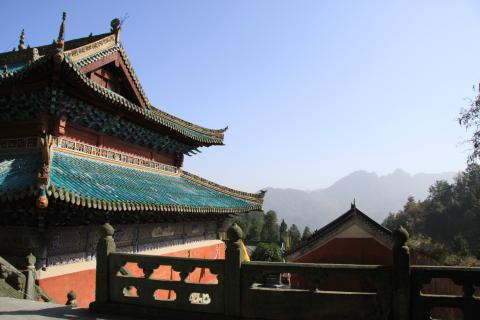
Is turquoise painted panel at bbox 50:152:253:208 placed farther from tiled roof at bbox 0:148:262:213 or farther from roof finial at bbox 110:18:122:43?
roof finial at bbox 110:18:122:43

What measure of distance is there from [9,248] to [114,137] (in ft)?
16.0

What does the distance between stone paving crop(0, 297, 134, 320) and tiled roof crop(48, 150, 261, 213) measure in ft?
6.30

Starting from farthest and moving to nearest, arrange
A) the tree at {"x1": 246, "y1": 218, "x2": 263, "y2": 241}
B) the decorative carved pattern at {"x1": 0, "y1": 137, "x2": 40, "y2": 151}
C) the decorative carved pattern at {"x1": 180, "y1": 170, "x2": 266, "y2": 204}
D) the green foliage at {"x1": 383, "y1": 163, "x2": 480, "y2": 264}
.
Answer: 1. the tree at {"x1": 246, "y1": 218, "x2": 263, "y2": 241}
2. the green foliage at {"x1": 383, "y1": 163, "x2": 480, "y2": 264}
3. the decorative carved pattern at {"x1": 180, "y1": 170, "x2": 266, "y2": 204}
4. the decorative carved pattern at {"x1": 0, "y1": 137, "x2": 40, "y2": 151}

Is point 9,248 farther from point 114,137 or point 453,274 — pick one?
point 453,274

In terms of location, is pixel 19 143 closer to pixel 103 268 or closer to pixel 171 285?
pixel 103 268

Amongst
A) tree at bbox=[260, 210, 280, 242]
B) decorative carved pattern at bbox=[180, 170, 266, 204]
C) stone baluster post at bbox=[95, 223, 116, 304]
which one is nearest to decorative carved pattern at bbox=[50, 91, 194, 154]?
decorative carved pattern at bbox=[180, 170, 266, 204]

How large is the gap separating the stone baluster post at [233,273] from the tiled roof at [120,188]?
3391 mm

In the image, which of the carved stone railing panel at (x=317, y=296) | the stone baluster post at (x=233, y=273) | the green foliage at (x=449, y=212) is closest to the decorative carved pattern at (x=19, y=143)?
the stone baluster post at (x=233, y=273)

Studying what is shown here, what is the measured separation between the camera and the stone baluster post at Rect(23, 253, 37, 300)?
24.6 ft

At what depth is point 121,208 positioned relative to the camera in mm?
8734

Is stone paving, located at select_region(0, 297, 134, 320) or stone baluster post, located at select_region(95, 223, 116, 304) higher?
stone baluster post, located at select_region(95, 223, 116, 304)

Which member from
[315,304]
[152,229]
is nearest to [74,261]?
[152,229]

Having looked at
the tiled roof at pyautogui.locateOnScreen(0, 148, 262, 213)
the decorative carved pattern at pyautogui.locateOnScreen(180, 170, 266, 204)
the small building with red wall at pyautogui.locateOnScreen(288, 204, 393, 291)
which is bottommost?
the small building with red wall at pyautogui.locateOnScreen(288, 204, 393, 291)

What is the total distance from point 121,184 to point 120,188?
43 cm
